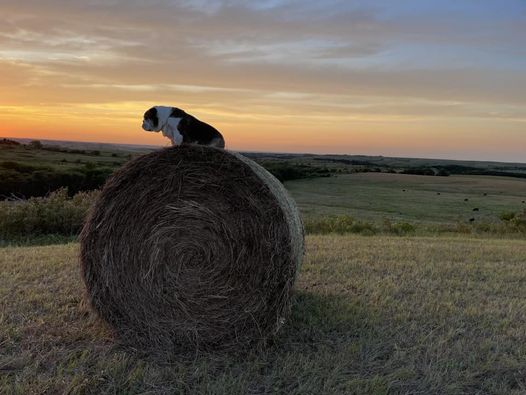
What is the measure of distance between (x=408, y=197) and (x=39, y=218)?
32661 millimetres

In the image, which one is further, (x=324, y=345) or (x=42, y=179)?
(x=42, y=179)

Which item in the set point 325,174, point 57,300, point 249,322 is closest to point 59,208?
point 57,300

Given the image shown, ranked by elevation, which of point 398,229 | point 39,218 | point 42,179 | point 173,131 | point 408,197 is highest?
point 173,131

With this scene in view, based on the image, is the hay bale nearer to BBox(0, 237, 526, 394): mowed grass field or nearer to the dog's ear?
BBox(0, 237, 526, 394): mowed grass field

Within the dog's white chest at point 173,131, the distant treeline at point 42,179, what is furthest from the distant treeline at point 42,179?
the dog's white chest at point 173,131

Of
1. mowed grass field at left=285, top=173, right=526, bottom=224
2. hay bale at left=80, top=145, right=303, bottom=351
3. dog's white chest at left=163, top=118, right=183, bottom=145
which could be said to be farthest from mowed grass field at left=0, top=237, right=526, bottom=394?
mowed grass field at left=285, top=173, right=526, bottom=224

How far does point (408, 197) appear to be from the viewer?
40.9 meters

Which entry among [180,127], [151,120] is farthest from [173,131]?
[151,120]

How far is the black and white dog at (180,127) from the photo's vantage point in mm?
7598

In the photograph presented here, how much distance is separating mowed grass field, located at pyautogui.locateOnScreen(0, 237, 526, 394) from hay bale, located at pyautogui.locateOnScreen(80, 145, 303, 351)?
266mm

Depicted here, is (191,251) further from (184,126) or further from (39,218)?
(39,218)

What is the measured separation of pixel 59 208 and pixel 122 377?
1015 centimetres

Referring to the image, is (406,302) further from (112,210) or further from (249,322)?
(112,210)

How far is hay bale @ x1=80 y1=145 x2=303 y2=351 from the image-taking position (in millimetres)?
4715
